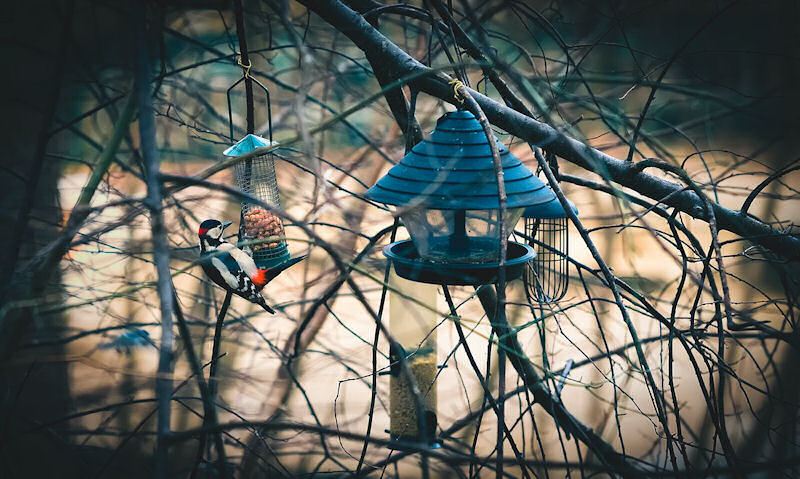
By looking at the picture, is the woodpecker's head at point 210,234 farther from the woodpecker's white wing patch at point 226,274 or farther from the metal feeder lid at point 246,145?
the metal feeder lid at point 246,145

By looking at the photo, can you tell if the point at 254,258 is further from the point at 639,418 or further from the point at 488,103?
the point at 639,418

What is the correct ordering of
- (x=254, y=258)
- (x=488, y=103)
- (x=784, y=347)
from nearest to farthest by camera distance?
(x=488, y=103), (x=254, y=258), (x=784, y=347)

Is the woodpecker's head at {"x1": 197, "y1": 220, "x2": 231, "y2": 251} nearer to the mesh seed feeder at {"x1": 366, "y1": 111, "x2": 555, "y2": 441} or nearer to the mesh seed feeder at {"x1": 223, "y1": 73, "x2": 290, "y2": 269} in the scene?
the mesh seed feeder at {"x1": 223, "y1": 73, "x2": 290, "y2": 269}

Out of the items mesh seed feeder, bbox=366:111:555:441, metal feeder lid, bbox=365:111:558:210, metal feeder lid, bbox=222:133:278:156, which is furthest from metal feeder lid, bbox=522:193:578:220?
metal feeder lid, bbox=222:133:278:156

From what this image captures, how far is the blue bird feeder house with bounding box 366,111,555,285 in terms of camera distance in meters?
1.56

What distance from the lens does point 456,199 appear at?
1.56m

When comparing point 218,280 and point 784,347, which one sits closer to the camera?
point 218,280

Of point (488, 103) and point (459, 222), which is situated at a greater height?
point (488, 103)

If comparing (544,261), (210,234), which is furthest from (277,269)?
(544,261)

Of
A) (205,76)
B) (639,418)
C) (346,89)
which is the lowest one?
(639,418)

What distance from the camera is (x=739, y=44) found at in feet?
13.1

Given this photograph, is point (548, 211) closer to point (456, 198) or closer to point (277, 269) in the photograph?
point (456, 198)

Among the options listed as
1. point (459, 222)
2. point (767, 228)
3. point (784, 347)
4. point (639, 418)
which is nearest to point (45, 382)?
point (459, 222)

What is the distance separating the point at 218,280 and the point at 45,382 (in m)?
2.59
